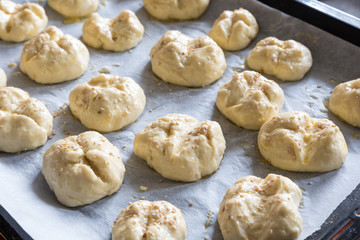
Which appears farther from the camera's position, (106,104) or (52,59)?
(52,59)

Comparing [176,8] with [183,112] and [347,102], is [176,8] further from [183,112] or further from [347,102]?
[347,102]

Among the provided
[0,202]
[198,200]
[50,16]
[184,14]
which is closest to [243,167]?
[198,200]

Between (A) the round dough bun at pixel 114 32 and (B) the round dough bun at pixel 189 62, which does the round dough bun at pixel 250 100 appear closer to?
(B) the round dough bun at pixel 189 62

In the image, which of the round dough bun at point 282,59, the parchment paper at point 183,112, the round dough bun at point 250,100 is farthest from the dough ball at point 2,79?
the round dough bun at point 282,59

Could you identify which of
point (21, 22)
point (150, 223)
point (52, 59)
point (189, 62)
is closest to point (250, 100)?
point (189, 62)

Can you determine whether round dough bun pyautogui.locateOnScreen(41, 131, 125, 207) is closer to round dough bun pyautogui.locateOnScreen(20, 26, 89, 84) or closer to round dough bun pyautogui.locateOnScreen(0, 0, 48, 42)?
round dough bun pyautogui.locateOnScreen(20, 26, 89, 84)

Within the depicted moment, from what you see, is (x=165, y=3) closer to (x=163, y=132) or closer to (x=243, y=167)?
(x=163, y=132)

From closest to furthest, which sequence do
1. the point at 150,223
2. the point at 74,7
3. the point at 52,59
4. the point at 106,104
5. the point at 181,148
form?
the point at 150,223 < the point at 181,148 < the point at 106,104 < the point at 52,59 < the point at 74,7
